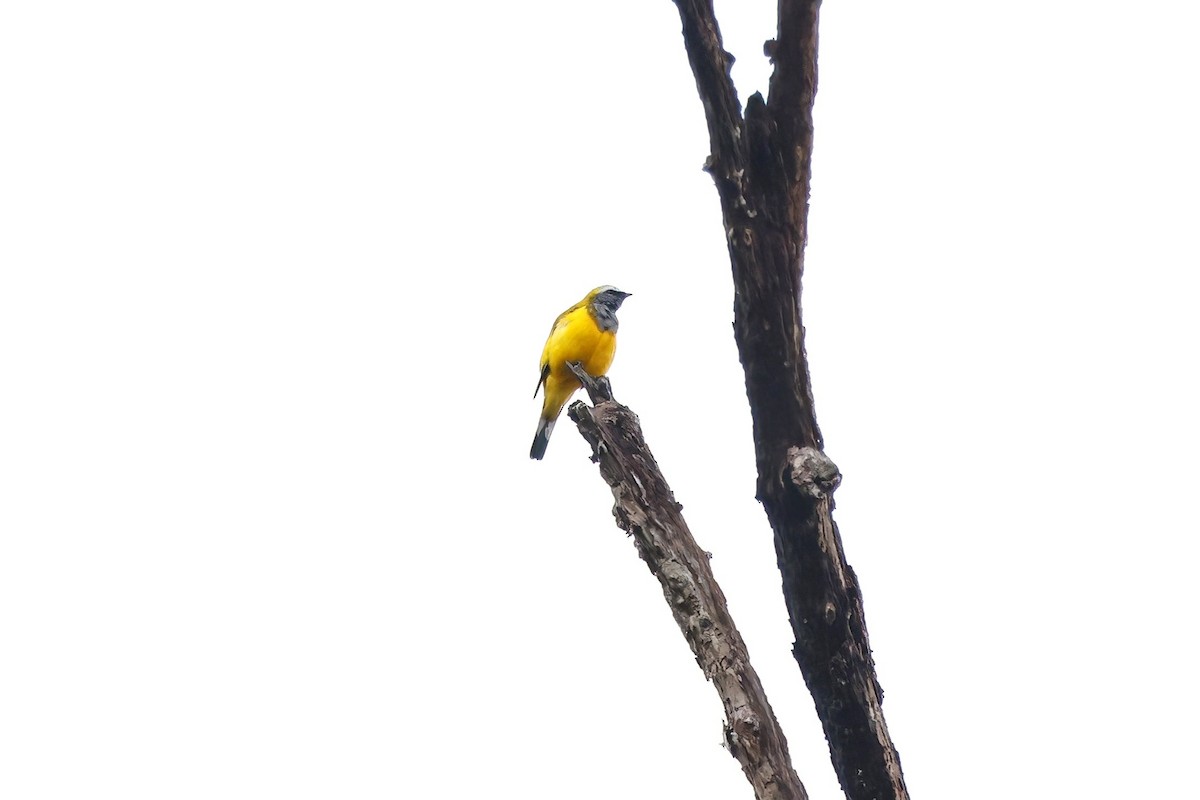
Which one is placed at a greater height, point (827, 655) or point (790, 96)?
point (790, 96)

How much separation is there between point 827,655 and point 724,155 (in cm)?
181

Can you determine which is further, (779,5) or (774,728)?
(774,728)

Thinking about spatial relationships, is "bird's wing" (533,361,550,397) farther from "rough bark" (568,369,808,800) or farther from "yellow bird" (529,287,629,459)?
"rough bark" (568,369,808,800)

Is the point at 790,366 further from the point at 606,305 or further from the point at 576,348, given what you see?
the point at 606,305

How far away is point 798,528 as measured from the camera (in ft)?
13.2

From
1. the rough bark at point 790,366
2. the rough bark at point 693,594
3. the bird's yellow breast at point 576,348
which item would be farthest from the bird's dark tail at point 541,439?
the rough bark at point 790,366

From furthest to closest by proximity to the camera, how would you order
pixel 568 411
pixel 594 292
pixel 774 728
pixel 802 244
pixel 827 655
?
1. pixel 594 292
2. pixel 568 411
3. pixel 774 728
4. pixel 827 655
5. pixel 802 244

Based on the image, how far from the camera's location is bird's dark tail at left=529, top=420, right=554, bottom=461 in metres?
10.1

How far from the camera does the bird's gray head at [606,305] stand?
361 inches

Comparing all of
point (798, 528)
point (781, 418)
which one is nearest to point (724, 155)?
point (781, 418)

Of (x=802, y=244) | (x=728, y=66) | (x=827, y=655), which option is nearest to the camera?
(x=728, y=66)

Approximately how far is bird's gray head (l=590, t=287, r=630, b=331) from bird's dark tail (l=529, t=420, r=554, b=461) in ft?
3.92

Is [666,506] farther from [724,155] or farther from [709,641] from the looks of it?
[724,155]

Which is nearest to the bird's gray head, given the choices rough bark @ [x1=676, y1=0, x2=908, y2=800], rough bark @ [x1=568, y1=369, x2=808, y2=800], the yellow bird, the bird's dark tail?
the yellow bird
